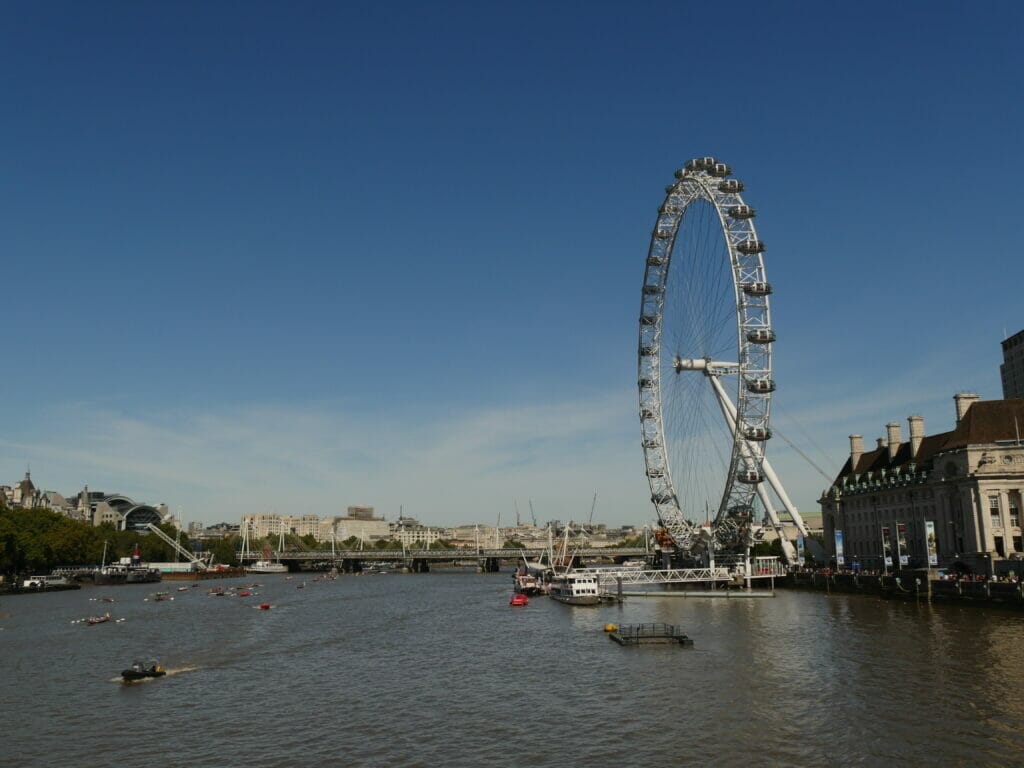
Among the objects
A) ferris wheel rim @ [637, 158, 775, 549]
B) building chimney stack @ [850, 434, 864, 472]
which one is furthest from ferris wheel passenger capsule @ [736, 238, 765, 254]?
building chimney stack @ [850, 434, 864, 472]

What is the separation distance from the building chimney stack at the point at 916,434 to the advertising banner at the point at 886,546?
1304 cm

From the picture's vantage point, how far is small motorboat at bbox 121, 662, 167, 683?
166ft

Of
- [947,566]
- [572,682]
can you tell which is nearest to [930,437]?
[947,566]

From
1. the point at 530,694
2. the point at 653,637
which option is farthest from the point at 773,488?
the point at 530,694

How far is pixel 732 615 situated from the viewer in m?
79.9

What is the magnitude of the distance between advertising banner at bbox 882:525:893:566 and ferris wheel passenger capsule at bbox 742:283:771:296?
28995mm

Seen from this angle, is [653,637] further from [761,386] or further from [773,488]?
[773,488]

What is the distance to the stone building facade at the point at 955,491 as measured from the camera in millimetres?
95625

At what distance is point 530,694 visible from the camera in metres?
45.1

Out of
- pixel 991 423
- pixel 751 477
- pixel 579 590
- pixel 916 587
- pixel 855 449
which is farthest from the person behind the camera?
pixel 855 449

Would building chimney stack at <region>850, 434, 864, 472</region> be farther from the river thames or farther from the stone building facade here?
the river thames

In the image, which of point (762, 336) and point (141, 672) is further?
point (762, 336)

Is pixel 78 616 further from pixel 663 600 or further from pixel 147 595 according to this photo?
pixel 663 600

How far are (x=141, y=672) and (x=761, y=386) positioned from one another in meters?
68.5
